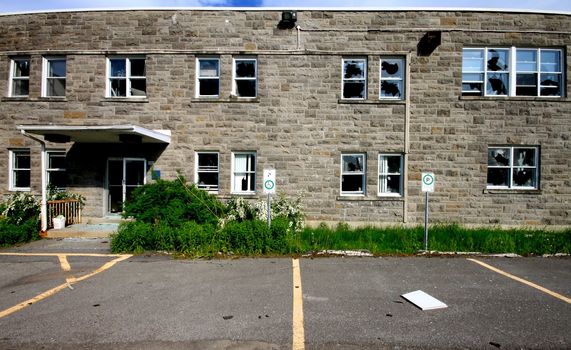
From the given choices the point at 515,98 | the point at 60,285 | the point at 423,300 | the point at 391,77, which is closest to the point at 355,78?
the point at 391,77

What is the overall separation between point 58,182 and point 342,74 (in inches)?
453

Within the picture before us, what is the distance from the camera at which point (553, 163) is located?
11.2 m

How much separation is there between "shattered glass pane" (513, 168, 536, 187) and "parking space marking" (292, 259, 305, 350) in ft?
32.0

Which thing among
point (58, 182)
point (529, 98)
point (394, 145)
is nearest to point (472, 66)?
point (529, 98)

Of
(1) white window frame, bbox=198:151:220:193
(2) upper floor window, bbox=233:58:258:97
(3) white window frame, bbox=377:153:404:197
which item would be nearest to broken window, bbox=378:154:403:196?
(3) white window frame, bbox=377:153:404:197

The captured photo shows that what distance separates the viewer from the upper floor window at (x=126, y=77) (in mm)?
11828

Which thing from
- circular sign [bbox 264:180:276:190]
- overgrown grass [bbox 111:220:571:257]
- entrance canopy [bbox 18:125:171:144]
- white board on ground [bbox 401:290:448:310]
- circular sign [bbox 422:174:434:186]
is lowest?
white board on ground [bbox 401:290:448:310]

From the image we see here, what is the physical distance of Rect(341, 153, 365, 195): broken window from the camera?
1149 centimetres

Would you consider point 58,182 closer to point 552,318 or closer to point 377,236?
point 377,236

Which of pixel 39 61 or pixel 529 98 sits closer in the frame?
pixel 529 98

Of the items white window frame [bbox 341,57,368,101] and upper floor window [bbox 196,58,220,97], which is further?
upper floor window [bbox 196,58,220,97]

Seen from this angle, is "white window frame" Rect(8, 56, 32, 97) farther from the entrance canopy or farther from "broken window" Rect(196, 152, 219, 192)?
"broken window" Rect(196, 152, 219, 192)

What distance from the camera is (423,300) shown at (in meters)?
4.73

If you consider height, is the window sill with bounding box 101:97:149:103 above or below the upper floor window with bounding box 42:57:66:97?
below
